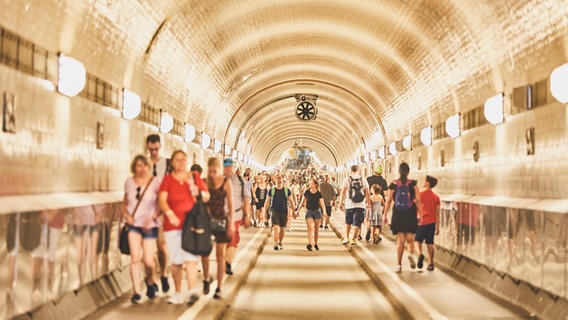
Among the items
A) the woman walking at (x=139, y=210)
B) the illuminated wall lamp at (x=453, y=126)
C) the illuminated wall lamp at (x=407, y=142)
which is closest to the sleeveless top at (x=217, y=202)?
the woman walking at (x=139, y=210)

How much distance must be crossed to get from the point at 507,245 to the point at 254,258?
7.54 m

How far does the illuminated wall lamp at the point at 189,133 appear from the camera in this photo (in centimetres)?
2181

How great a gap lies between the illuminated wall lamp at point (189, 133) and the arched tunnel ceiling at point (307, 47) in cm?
35

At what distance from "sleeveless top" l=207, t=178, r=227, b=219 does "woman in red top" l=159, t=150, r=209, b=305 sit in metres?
0.90

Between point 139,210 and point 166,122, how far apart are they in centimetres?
803

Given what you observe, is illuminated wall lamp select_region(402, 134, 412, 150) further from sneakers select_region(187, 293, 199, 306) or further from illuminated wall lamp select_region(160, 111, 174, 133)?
sneakers select_region(187, 293, 199, 306)

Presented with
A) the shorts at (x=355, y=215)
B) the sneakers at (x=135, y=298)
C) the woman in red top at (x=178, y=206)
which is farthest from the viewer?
the shorts at (x=355, y=215)

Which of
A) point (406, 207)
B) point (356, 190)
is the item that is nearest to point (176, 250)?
point (406, 207)

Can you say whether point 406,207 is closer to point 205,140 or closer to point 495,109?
point 495,109

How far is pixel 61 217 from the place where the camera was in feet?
30.9

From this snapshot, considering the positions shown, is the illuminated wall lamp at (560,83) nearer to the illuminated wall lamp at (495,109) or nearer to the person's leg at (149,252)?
the illuminated wall lamp at (495,109)

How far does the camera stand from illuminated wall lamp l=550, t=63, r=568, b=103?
32.8 feet

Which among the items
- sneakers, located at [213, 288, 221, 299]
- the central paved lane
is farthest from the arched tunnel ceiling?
the central paved lane

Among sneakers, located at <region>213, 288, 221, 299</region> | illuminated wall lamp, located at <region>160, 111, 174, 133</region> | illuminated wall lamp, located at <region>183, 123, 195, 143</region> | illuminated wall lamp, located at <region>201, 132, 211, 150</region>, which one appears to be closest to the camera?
sneakers, located at <region>213, 288, 221, 299</region>
